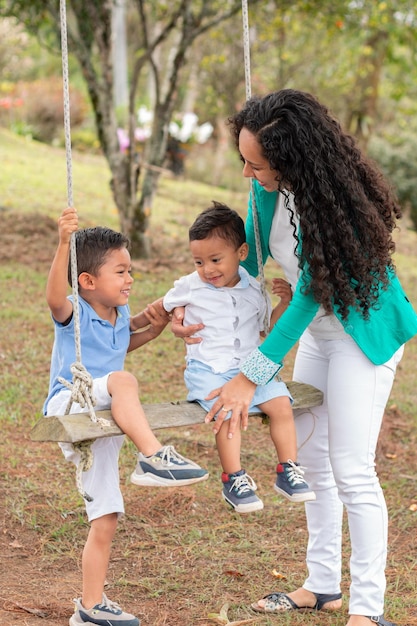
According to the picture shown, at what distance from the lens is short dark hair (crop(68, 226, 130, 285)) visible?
9.73 ft

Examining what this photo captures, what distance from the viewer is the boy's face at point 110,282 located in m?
2.96

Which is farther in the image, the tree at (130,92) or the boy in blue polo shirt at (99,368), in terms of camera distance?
the tree at (130,92)

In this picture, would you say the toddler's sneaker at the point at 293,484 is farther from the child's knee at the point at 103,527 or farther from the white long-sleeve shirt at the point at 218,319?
the child's knee at the point at 103,527

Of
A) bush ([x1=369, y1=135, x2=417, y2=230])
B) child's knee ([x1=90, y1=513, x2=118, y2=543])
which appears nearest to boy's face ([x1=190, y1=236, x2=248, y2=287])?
child's knee ([x1=90, y1=513, x2=118, y2=543])

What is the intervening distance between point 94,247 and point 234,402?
0.71 meters

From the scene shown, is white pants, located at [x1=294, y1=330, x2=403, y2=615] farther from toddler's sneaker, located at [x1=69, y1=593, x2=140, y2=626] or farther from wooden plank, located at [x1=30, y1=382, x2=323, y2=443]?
toddler's sneaker, located at [x1=69, y1=593, x2=140, y2=626]

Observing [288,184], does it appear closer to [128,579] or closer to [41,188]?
[128,579]

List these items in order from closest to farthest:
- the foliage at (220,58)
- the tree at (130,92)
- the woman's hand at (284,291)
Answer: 1. the woman's hand at (284,291)
2. the tree at (130,92)
3. the foliage at (220,58)

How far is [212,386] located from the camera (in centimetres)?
301

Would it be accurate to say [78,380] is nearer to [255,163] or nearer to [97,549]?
[97,549]

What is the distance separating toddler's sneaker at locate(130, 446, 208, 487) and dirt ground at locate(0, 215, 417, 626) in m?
0.87

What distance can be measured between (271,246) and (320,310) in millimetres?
351

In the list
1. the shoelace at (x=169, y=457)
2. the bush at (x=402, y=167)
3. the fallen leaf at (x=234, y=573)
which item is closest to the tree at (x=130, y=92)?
the fallen leaf at (x=234, y=573)

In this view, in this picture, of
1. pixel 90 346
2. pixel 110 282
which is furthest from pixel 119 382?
pixel 110 282
